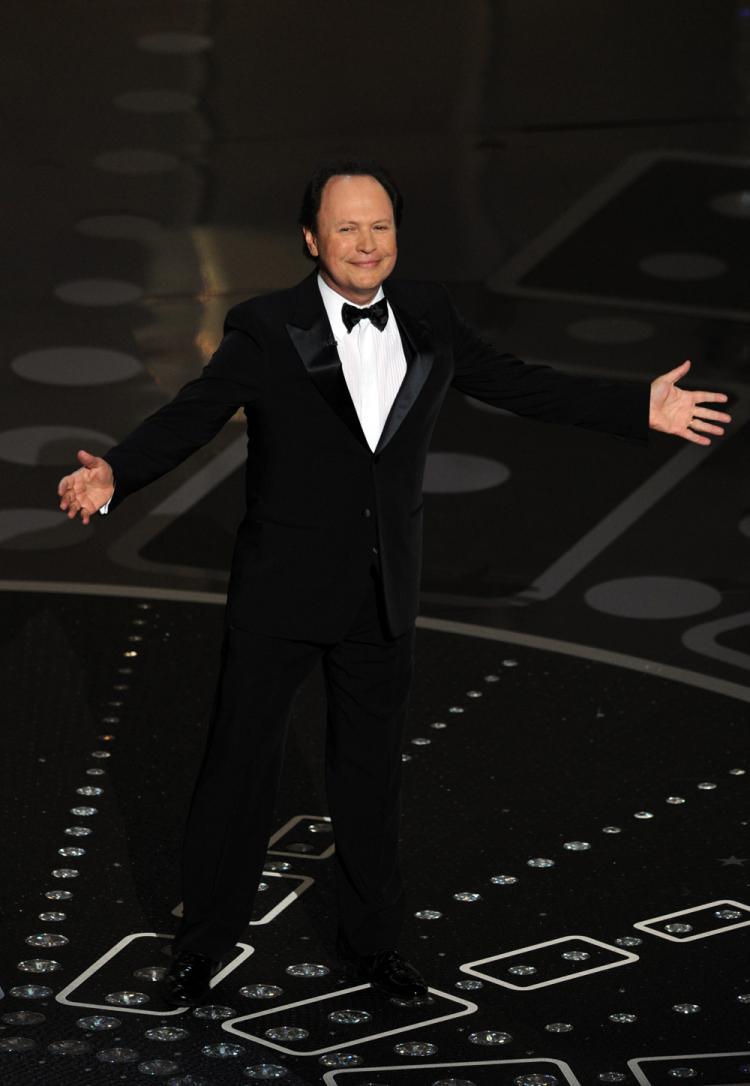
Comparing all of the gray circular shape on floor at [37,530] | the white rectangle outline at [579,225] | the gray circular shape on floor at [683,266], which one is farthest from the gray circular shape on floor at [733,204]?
the gray circular shape on floor at [37,530]

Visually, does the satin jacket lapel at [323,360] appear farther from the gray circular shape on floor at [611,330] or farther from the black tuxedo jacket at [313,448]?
the gray circular shape on floor at [611,330]

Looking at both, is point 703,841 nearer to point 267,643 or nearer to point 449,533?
point 267,643

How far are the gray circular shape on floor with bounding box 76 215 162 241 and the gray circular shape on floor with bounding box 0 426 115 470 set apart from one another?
84.1 inches

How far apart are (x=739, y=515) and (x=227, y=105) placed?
16.5 ft

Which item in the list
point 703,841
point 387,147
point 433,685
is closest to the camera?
point 703,841

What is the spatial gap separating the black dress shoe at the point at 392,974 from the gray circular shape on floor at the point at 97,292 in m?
5.07

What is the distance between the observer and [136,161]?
35.6 ft

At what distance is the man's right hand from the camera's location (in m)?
4.14

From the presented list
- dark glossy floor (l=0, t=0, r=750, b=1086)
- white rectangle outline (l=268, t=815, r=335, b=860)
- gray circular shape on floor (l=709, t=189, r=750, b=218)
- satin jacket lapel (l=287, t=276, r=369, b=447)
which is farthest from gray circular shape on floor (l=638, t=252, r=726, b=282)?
satin jacket lapel (l=287, t=276, r=369, b=447)

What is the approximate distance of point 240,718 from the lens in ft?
14.4

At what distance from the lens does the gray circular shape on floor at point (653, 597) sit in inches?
262

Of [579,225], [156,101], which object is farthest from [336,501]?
[156,101]

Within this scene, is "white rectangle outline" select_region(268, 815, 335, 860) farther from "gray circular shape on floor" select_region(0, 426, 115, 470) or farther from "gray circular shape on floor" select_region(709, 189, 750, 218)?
"gray circular shape on floor" select_region(709, 189, 750, 218)

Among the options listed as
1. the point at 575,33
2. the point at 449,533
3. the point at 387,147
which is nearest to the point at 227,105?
the point at 387,147
